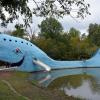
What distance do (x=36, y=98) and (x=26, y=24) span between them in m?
5.00

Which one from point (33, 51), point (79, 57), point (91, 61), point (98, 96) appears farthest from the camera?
point (79, 57)

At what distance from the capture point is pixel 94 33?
91.7 m

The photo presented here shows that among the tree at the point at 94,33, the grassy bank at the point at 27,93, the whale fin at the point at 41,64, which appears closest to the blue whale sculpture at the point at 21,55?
the whale fin at the point at 41,64

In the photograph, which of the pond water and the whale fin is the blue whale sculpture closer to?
the whale fin

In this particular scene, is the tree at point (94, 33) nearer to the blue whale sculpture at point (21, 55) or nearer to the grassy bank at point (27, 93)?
the blue whale sculpture at point (21, 55)

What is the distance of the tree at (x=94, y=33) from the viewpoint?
87.9 meters

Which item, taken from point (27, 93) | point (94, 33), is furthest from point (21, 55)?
point (94, 33)

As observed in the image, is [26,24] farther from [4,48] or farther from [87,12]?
[4,48]

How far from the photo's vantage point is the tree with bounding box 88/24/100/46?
87.9 m

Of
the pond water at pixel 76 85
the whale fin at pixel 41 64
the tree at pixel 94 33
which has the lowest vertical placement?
the pond water at pixel 76 85

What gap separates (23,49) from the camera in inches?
1560

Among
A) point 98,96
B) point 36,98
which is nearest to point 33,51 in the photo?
point 98,96

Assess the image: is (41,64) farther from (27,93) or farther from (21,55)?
(27,93)

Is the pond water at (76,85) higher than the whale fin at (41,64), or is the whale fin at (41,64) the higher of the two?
the whale fin at (41,64)
